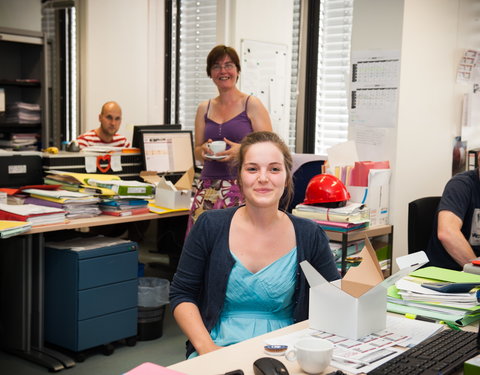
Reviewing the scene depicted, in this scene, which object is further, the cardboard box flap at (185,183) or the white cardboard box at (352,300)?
the cardboard box flap at (185,183)

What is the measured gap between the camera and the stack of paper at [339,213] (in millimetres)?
3568

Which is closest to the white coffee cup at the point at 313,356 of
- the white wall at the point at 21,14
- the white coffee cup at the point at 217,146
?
the white coffee cup at the point at 217,146

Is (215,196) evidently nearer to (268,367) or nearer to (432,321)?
(432,321)

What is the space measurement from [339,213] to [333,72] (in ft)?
6.87

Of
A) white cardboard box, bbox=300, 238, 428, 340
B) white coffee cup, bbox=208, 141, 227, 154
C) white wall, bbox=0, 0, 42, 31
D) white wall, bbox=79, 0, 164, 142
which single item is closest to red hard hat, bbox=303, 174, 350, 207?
white coffee cup, bbox=208, 141, 227, 154

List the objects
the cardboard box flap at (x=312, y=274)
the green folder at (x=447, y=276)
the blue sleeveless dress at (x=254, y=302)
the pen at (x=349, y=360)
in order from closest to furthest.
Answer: the pen at (x=349, y=360) → the cardboard box flap at (x=312, y=274) → the blue sleeveless dress at (x=254, y=302) → the green folder at (x=447, y=276)

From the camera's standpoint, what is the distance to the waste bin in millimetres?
3970

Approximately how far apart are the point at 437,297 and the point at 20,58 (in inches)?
232

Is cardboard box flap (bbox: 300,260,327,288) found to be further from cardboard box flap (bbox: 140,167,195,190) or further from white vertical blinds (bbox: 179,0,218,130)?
white vertical blinds (bbox: 179,0,218,130)

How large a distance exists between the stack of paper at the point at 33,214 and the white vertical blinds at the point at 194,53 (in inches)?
120

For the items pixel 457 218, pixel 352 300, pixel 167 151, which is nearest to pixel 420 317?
pixel 352 300

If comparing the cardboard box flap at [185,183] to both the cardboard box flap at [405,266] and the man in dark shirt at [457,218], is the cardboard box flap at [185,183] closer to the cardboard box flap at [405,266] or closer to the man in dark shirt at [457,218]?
the man in dark shirt at [457,218]

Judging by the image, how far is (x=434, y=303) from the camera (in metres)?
1.99

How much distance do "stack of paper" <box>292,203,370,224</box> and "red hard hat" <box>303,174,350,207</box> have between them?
0.13ft
